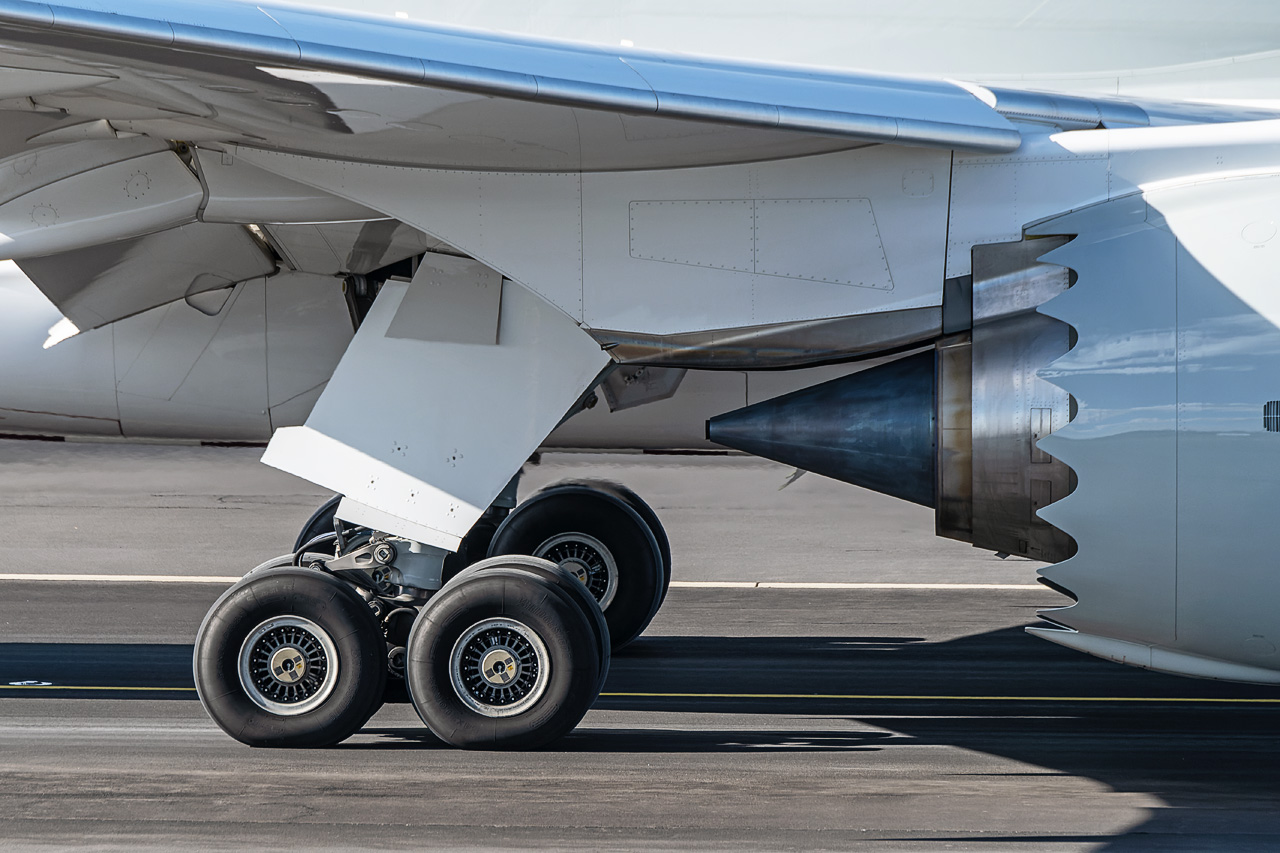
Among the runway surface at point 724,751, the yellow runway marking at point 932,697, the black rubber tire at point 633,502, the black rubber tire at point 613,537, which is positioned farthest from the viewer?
the black rubber tire at point 633,502

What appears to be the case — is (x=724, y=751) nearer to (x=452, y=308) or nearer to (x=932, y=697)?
(x=932, y=697)

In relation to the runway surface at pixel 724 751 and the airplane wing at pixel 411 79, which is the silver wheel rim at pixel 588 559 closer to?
the runway surface at pixel 724 751

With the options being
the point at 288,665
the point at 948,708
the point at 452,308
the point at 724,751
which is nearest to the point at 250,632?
the point at 288,665

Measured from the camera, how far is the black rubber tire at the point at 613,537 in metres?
7.90

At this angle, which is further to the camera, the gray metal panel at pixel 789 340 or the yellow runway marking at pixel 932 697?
the yellow runway marking at pixel 932 697

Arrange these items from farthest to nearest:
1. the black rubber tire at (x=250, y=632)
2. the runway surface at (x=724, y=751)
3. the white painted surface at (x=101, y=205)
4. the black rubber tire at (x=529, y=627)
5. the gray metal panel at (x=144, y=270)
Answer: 1. the gray metal panel at (x=144, y=270)
2. the white painted surface at (x=101, y=205)
3. the black rubber tire at (x=250, y=632)
4. the black rubber tire at (x=529, y=627)
5. the runway surface at (x=724, y=751)

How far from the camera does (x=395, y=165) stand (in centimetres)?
592

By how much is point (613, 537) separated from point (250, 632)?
8.69ft

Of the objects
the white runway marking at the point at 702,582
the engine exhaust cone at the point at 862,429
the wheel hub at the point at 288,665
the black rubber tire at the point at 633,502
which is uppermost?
the engine exhaust cone at the point at 862,429

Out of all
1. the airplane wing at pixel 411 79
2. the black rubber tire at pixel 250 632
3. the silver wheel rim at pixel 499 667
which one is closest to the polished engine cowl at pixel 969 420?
the airplane wing at pixel 411 79

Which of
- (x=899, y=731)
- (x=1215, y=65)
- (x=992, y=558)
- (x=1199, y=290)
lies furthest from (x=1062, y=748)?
(x=992, y=558)

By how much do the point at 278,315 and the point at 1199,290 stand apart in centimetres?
493

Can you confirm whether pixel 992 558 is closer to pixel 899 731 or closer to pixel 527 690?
pixel 899 731

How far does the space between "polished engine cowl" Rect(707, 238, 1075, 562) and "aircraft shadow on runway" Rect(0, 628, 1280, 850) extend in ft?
3.75
